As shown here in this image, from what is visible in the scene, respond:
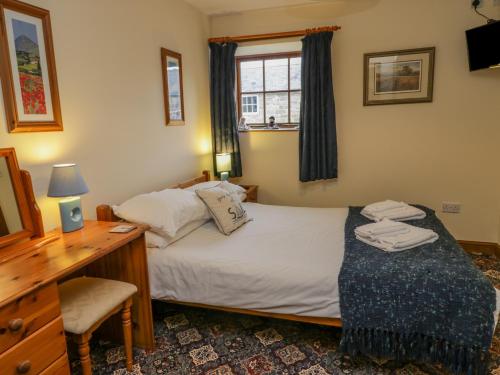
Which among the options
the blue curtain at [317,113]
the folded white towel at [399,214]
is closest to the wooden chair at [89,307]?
the folded white towel at [399,214]

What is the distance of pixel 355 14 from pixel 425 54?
77 cm

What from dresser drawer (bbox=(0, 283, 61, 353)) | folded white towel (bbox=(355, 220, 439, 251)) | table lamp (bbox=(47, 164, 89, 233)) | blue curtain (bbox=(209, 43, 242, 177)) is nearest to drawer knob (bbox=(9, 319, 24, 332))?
dresser drawer (bbox=(0, 283, 61, 353))

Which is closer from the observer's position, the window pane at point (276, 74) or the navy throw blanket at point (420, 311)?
the navy throw blanket at point (420, 311)

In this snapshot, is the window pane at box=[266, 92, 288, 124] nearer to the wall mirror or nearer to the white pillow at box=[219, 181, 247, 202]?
the white pillow at box=[219, 181, 247, 202]

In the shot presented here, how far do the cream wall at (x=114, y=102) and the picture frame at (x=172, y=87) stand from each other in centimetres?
6

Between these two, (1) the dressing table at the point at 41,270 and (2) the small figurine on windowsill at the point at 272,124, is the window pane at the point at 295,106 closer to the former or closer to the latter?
(2) the small figurine on windowsill at the point at 272,124

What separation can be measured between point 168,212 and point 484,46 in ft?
9.74

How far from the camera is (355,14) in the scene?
11.4 feet

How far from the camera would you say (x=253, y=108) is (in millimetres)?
4105

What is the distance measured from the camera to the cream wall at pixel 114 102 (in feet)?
6.77

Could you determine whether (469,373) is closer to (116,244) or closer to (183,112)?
(116,244)

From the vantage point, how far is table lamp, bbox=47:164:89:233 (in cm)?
187

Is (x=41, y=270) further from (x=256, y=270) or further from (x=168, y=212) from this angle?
(x=256, y=270)

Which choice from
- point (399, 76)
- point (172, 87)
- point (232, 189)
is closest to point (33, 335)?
point (232, 189)
